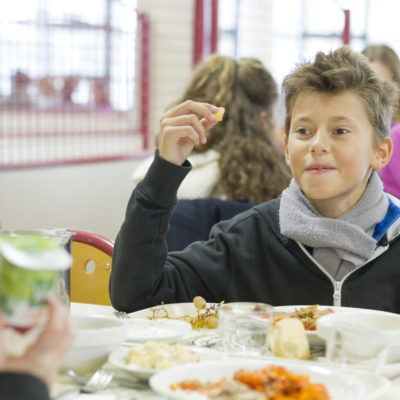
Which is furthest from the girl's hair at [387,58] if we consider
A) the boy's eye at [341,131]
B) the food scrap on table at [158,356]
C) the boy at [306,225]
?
the food scrap on table at [158,356]

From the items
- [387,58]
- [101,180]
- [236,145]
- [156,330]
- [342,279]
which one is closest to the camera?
[156,330]

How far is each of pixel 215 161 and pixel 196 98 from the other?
250 millimetres

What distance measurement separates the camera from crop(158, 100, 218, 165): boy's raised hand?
1409mm

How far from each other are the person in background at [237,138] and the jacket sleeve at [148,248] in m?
1.02

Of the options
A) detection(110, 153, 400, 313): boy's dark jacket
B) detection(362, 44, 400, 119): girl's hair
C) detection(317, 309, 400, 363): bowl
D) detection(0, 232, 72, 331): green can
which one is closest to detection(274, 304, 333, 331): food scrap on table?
detection(317, 309, 400, 363): bowl

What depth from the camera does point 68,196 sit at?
422 cm

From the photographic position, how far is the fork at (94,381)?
3.00 feet

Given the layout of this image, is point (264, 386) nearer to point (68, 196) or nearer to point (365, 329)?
point (365, 329)

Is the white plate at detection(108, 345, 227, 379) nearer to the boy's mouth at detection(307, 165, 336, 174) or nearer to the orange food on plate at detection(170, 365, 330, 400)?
the orange food on plate at detection(170, 365, 330, 400)

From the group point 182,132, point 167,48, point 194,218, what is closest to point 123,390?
point 182,132

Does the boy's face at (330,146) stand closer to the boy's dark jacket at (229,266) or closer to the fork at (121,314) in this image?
the boy's dark jacket at (229,266)

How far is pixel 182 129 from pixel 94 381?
0.62 metres

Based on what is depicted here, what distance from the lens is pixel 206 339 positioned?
3.83ft

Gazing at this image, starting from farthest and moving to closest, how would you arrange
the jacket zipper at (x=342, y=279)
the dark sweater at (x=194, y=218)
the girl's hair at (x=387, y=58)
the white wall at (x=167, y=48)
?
1. the white wall at (x=167, y=48)
2. the girl's hair at (x=387, y=58)
3. the dark sweater at (x=194, y=218)
4. the jacket zipper at (x=342, y=279)
